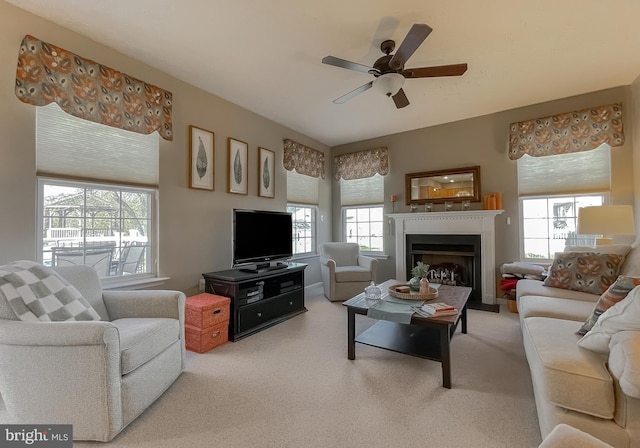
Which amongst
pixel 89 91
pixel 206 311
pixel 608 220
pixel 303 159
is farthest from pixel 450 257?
pixel 89 91

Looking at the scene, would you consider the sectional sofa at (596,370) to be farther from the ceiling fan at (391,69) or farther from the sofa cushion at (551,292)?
the ceiling fan at (391,69)

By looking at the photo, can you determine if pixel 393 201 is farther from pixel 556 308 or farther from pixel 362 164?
pixel 556 308

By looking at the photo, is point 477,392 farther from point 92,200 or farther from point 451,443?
point 92,200

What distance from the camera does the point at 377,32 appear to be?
2428 mm

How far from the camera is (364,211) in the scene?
5.61m

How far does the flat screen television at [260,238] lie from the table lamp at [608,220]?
3410 mm

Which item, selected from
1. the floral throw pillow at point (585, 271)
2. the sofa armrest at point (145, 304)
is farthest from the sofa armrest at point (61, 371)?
the floral throw pillow at point (585, 271)

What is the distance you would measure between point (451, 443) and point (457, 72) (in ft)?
8.68

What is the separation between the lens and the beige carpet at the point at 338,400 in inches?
62.4

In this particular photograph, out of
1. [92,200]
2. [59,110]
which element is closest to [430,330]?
[92,200]

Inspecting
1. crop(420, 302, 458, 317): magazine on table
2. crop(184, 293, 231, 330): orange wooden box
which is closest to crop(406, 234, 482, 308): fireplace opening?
crop(420, 302, 458, 317): magazine on table

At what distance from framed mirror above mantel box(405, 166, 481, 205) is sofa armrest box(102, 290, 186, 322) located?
3942mm

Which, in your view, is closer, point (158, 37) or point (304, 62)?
point (158, 37)

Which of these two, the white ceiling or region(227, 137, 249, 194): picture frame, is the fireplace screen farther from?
region(227, 137, 249, 194): picture frame
